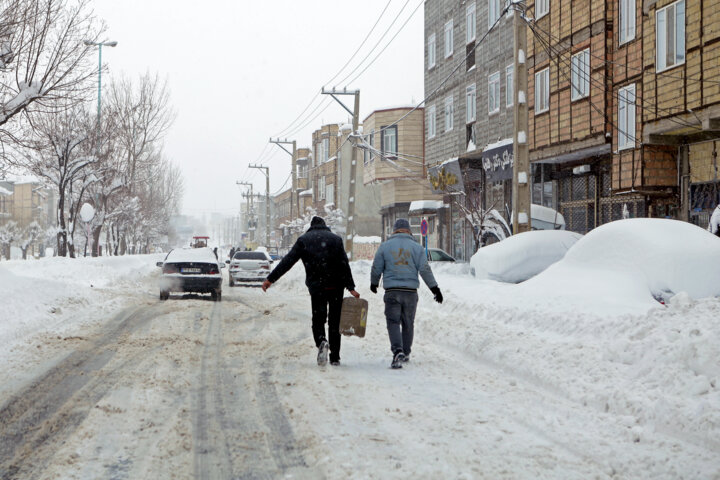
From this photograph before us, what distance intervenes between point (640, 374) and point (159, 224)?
7622 cm

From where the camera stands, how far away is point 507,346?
8.99m

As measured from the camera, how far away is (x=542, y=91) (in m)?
24.2

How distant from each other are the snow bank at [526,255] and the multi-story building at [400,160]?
19.5 m

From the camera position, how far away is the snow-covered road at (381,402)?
457 centimetres

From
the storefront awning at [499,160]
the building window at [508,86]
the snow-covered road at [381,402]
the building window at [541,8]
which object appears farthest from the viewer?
the building window at [508,86]

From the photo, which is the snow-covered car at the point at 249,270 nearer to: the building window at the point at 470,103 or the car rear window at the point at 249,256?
the car rear window at the point at 249,256

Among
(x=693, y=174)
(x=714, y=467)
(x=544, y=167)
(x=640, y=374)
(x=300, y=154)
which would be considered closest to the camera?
(x=714, y=467)

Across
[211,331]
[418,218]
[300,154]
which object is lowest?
[211,331]

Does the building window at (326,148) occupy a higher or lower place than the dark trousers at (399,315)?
higher

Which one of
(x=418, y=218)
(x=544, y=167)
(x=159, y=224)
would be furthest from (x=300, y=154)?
(x=544, y=167)

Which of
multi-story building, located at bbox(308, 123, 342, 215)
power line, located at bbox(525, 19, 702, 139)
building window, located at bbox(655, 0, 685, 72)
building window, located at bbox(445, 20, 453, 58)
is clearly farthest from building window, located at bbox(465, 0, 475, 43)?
multi-story building, located at bbox(308, 123, 342, 215)

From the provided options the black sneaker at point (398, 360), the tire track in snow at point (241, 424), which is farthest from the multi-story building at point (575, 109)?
the tire track in snow at point (241, 424)

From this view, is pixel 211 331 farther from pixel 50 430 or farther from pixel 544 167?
pixel 544 167

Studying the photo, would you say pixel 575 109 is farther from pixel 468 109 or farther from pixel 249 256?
pixel 249 256
